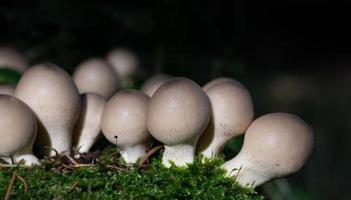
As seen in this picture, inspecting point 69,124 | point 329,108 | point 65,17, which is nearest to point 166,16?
point 65,17

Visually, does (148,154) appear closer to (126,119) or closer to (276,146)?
(126,119)

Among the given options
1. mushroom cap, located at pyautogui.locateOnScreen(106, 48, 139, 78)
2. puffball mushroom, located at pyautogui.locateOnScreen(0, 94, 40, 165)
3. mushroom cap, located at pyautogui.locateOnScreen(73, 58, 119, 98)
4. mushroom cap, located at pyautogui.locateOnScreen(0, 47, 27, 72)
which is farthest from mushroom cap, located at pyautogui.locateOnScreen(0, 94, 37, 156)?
mushroom cap, located at pyautogui.locateOnScreen(106, 48, 139, 78)

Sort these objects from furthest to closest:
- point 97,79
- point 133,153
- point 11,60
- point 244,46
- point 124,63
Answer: point 244,46 → point 124,63 → point 11,60 → point 97,79 → point 133,153

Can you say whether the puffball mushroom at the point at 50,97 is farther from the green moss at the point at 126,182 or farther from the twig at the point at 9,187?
the twig at the point at 9,187

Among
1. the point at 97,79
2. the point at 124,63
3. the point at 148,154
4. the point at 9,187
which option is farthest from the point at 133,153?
the point at 124,63

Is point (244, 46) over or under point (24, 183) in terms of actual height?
under

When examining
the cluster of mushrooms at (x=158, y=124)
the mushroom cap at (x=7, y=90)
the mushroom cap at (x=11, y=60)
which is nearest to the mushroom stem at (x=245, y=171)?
the cluster of mushrooms at (x=158, y=124)

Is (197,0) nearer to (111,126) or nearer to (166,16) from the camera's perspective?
(166,16)
